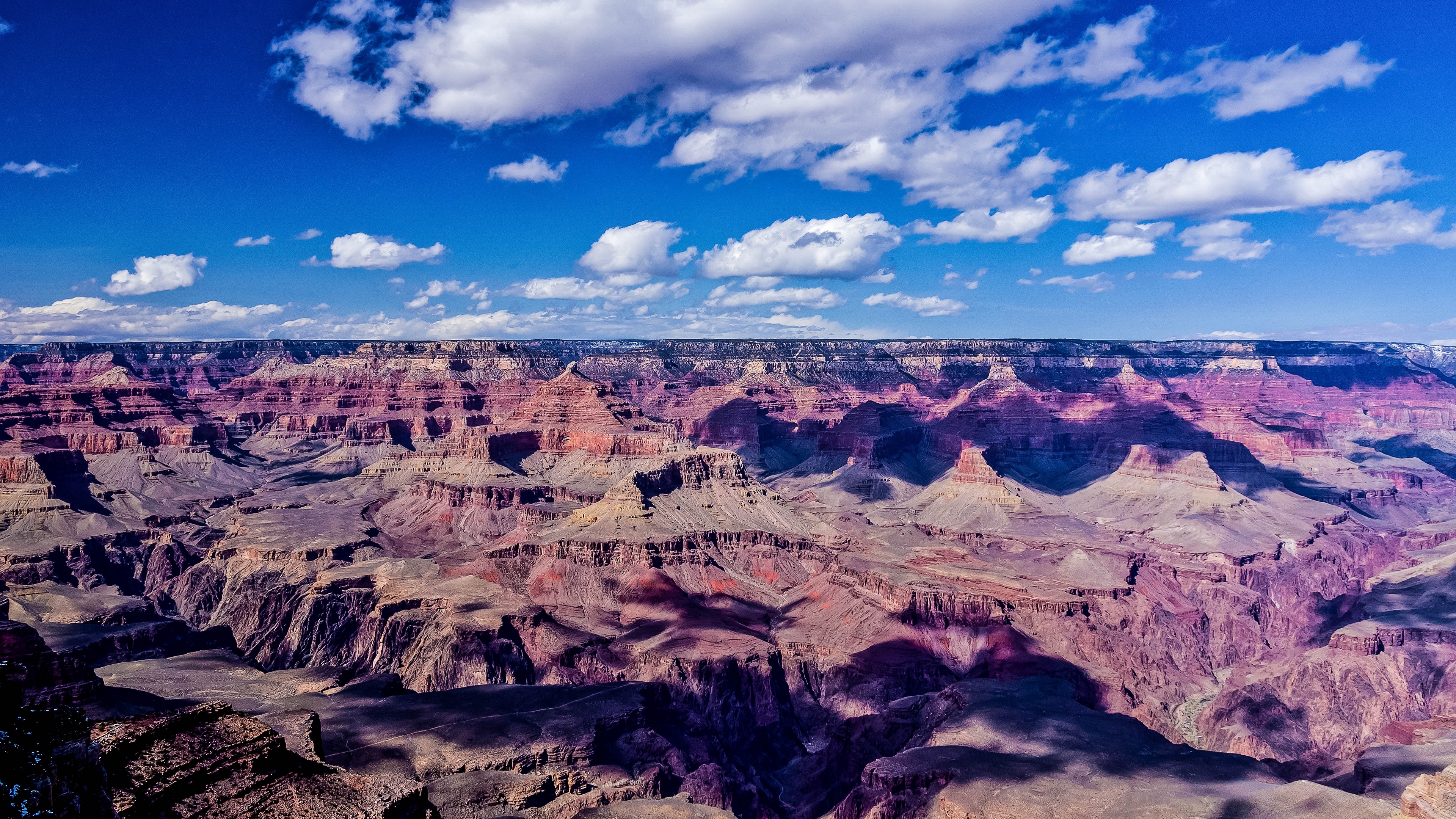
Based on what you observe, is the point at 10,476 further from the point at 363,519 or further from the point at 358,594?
the point at 358,594

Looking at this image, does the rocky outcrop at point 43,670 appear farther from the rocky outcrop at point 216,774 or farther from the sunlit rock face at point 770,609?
the rocky outcrop at point 216,774

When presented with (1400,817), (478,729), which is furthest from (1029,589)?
(478,729)

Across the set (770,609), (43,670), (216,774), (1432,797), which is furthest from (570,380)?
(1432,797)

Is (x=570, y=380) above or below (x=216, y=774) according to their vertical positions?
above

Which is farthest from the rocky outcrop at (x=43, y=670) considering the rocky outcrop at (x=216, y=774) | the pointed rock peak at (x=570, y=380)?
the pointed rock peak at (x=570, y=380)

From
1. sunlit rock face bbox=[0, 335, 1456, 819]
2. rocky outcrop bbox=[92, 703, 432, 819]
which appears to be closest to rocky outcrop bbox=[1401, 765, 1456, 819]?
sunlit rock face bbox=[0, 335, 1456, 819]

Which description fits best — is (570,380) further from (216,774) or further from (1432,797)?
(1432,797)

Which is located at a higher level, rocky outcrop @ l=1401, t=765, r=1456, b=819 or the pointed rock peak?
the pointed rock peak

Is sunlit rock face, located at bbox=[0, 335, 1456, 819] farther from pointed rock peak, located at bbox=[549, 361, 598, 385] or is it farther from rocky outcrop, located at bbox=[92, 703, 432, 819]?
rocky outcrop, located at bbox=[92, 703, 432, 819]
